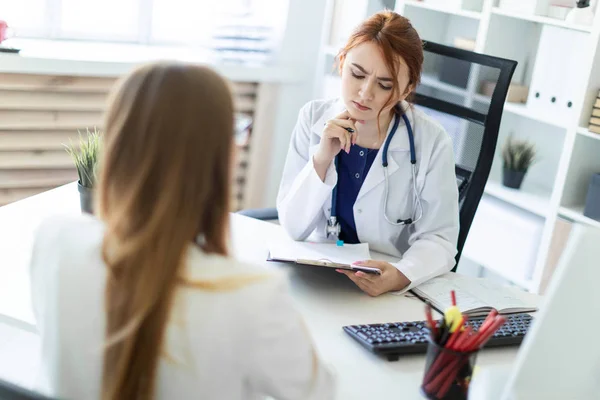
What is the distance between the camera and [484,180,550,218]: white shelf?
2.82 metres

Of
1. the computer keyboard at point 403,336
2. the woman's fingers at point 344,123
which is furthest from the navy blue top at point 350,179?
the computer keyboard at point 403,336

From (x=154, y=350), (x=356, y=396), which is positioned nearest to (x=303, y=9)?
(x=356, y=396)

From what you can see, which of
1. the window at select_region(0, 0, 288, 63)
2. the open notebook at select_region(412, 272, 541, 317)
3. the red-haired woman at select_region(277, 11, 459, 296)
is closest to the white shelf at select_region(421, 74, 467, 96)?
the red-haired woman at select_region(277, 11, 459, 296)

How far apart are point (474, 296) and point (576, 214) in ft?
3.98

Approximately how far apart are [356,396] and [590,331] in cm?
38

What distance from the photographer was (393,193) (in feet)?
6.40

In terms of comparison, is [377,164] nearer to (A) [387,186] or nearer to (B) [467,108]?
(A) [387,186]

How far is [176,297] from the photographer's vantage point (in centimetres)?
91

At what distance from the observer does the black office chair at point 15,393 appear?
32.5 inches

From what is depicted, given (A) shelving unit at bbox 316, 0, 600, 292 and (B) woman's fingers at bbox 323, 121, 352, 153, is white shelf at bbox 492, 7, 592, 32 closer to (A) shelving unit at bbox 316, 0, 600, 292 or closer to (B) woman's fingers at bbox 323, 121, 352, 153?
(A) shelving unit at bbox 316, 0, 600, 292

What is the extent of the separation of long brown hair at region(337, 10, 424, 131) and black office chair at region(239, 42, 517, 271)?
172 millimetres

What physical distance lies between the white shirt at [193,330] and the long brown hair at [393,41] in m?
1.02

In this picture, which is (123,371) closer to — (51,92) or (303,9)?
(51,92)

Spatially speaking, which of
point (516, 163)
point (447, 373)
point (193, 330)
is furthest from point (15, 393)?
point (516, 163)
